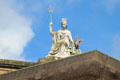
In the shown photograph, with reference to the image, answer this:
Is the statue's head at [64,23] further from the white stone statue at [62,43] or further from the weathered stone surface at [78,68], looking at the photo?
the weathered stone surface at [78,68]

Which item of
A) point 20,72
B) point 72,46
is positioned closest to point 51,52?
point 72,46

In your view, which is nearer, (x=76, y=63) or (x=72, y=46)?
(x=76, y=63)

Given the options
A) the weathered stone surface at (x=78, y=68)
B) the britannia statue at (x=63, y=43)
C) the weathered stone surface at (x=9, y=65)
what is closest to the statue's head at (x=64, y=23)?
the britannia statue at (x=63, y=43)

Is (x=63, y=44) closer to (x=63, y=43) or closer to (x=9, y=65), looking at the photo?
(x=63, y=43)

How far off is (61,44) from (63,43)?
17 centimetres

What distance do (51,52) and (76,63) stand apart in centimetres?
1350

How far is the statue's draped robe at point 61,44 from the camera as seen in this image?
78.4 feet

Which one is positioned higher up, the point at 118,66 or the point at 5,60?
the point at 5,60

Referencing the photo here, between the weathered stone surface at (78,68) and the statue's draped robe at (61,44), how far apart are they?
1271 cm

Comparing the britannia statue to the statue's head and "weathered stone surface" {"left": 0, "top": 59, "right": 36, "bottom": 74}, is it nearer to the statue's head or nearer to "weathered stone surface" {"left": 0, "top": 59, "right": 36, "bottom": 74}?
the statue's head

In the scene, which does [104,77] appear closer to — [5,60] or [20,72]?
[20,72]

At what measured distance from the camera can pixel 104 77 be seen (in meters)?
10.5

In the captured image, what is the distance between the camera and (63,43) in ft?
81.0

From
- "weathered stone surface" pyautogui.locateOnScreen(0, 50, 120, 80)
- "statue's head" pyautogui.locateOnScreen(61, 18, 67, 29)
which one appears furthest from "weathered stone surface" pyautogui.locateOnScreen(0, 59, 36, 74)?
"weathered stone surface" pyautogui.locateOnScreen(0, 50, 120, 80)
